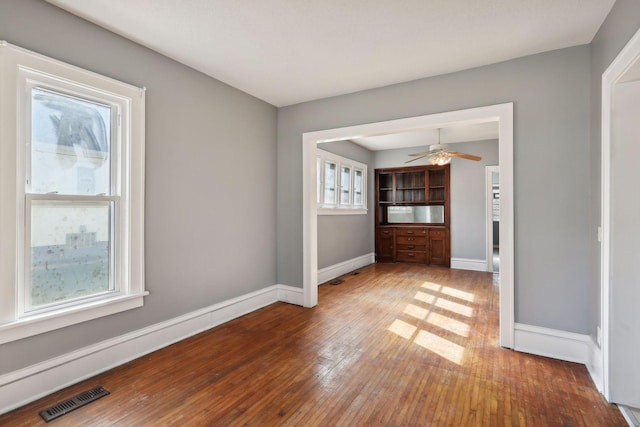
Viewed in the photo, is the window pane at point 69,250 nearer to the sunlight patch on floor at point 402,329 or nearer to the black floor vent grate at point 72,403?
the black floor vent grate at point 72,403

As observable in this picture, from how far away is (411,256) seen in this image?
734cm

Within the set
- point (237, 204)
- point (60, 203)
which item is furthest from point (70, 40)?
point (237, 204)

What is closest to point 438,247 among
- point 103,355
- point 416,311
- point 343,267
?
point 343,267

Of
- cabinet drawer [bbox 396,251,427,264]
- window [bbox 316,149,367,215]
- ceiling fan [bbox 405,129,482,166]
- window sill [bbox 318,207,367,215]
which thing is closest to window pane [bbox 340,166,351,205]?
window [bbox 316,149,367,215]

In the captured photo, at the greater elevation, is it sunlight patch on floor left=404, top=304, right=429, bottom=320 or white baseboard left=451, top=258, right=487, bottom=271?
white baseboard left=451, top=258, right=487, bottom=271

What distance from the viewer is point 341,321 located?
3631 mm

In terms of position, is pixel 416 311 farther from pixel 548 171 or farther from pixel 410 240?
pixel 410 240

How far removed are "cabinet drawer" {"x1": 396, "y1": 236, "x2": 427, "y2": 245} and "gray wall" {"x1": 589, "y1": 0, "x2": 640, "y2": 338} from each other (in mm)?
4598

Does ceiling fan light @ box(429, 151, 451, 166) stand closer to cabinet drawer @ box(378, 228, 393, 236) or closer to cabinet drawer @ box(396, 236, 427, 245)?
cabinet drawer @ box(396, 236, 427, 245)

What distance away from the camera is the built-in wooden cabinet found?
279 inches

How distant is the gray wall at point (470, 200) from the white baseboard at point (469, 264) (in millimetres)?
67

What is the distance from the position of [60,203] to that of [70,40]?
47.8 inches

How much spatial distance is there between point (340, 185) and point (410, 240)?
2.35 m

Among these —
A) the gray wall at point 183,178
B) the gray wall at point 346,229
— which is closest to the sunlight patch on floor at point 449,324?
the gray wall at point 183,178
